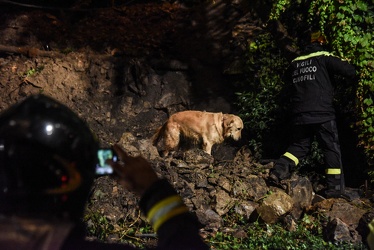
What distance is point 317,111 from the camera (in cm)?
670

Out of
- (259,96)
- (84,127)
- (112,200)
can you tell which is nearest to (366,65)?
(259,96)

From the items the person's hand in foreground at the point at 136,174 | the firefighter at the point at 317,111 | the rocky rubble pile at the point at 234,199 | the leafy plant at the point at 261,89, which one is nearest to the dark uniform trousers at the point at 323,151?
the firefighter at the point at 317,111

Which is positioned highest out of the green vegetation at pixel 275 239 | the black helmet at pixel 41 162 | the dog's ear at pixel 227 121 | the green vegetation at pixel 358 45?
the black helmet at pixel 41 162

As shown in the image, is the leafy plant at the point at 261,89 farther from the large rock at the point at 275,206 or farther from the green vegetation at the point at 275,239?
the green vegetation at the point at 275,239

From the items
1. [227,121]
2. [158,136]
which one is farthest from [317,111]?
[158,136]

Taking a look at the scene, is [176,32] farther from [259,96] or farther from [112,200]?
[112,200]

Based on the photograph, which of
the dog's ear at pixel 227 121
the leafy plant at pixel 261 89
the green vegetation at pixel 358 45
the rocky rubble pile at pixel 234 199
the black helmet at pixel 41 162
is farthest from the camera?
the leafy plant at pixel 261 89

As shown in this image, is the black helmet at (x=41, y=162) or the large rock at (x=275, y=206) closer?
the black helmet at (x=41, y=162)

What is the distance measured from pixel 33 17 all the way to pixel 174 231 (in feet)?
31.0

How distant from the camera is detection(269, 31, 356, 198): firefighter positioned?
6562mm

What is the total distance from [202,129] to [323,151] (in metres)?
1.92

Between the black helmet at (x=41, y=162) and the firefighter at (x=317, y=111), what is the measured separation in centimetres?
513

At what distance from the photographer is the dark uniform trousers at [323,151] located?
6.58 metres

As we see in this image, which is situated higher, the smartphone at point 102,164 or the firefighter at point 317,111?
the smartphone at point 102,164
